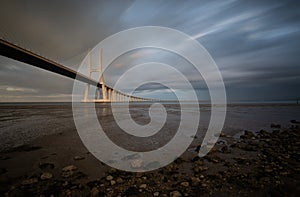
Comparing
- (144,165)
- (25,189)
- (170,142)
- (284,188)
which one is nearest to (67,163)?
(25,189)

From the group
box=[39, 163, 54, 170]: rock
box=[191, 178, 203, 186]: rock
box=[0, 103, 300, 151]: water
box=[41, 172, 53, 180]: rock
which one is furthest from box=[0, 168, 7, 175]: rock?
box=[191, 178, 203, 186]: rock

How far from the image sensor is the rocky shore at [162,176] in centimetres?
194

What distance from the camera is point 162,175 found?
243 centimetres

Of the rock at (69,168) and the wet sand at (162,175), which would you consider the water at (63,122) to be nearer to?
the wet sand at (162,175)

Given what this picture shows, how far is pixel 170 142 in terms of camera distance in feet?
14.8

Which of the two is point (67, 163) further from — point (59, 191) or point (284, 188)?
point (284, 188)

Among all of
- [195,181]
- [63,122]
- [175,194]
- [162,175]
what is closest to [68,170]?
[162,175]

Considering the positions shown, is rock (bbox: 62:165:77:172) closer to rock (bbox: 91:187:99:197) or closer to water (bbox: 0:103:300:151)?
rock (bbox: 91:187:99:197)

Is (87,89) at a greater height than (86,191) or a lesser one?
greater

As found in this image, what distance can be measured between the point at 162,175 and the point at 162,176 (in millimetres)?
37

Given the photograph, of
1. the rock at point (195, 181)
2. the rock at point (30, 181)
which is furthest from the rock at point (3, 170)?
the rock at point (195, 181)

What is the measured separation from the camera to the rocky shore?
6.36ft

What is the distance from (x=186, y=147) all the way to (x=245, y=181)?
1.88 m

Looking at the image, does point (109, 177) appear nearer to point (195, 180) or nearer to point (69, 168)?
point (69, 168)
